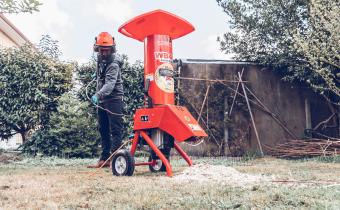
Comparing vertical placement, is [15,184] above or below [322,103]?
below

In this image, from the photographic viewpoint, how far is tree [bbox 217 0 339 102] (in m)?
A: 8.41

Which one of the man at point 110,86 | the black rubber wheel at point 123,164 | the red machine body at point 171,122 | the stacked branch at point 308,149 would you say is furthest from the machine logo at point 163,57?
the stacked branch at point 308,149

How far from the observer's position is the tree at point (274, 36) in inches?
331

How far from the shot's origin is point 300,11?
8.51 meters

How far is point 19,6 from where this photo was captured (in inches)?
175

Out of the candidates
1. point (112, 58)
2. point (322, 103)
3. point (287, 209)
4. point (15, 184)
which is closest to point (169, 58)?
point (112, 58)

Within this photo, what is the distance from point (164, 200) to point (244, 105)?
20.9 ft

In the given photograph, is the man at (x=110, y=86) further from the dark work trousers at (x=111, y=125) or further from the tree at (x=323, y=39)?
the tree at (x=323, y=39)

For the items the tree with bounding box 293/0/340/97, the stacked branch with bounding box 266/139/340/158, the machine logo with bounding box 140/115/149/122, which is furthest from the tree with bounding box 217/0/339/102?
the machine logo with bounding box 140/115/149/122

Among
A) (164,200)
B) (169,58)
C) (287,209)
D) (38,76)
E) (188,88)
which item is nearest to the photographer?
(287,209)

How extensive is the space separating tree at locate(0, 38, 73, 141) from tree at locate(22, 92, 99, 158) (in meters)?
0.50

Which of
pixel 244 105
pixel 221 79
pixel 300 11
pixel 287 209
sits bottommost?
pixel 287 209

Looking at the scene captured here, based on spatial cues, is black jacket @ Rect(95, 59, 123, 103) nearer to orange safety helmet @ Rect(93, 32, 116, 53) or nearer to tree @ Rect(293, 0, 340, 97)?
orange safety helmet @ Rect(93, 32, 116, 53)

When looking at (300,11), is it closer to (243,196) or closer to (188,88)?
(188,88)
